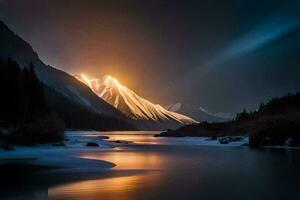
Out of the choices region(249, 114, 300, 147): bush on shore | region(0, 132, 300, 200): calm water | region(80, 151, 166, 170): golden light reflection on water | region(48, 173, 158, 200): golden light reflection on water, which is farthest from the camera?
region(249, 114, 300, 147): bush on shore

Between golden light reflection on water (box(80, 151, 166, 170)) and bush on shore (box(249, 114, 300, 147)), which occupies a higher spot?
bush on shore (box(249, 114, 300, 147))

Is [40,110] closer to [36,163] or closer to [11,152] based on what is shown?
[11,152]

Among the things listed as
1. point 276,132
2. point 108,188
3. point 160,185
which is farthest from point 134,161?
point 276,132

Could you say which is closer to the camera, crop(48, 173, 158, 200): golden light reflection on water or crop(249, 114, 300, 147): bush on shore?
crop(48, 173, 158, 200): golden light reflection on water

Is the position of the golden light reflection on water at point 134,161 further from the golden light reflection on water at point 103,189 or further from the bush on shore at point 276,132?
the bush on shore at point 276,132

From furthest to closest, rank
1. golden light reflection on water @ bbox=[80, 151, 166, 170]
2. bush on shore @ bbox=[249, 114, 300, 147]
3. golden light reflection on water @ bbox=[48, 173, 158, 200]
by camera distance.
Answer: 1. bush on shore @ bbox=[249, 114, 300, 147]
2. golden light reflection on water @ bbox=[80, 151, 166, 170]
3. golden light reflection on water @ bbox=[48, 173, 158, 200]

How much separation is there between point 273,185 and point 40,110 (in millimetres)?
81454

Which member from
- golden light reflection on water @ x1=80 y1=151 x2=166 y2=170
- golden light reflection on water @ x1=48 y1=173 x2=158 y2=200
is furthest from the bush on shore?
golden light reflection on water @ x1=48 y1=173 x2=158 y2=200

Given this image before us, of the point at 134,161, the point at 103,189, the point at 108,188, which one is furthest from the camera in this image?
the point at 134,161

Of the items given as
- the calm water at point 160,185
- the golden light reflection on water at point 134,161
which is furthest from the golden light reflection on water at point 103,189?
the golden light reflection on water at point 134,161

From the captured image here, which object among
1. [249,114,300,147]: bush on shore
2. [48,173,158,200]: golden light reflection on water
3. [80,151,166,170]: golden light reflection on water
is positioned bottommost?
[48,173,158,200]: golden light reflection on water

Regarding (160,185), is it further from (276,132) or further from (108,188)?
(276,132)

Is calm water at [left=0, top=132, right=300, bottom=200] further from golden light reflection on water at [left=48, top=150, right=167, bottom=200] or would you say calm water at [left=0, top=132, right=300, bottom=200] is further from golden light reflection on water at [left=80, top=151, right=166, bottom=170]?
golden light reflection on water at [left=80, top=151, right=166, bottom=170]

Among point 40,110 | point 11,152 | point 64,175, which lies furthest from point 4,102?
point 64,175
